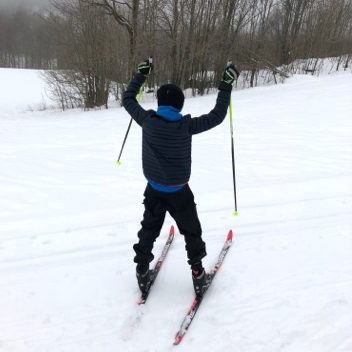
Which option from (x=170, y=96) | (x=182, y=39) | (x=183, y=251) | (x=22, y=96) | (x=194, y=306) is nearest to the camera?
(x=170, y=96)

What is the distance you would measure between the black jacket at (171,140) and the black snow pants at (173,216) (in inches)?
Answer: 4.7

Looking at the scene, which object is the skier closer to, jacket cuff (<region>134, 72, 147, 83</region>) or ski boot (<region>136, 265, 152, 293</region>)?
ski boot (<region>136, 265, 152, 293</region>)

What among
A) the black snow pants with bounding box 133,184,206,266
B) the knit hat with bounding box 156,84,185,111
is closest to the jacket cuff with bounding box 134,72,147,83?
the knit hat with bounding box 156,84,185,111

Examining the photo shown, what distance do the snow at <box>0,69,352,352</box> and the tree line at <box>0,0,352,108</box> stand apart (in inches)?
319

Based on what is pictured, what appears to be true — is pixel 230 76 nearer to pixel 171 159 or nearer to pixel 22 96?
pixel 171 159

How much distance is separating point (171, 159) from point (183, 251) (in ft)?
4.14

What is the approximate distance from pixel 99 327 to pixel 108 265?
77 centimetres

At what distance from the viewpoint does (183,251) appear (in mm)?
3535

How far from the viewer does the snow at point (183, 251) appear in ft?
8.53

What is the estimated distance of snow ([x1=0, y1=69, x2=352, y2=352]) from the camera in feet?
8.53

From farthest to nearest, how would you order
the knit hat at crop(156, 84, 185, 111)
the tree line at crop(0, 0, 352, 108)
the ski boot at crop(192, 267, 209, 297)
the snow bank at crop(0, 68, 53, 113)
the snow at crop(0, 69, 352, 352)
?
the snow bank at crop(0, 68, 53, 113) < the tree line at crop(0, 0, 352, 108) < the ski boot at crop(192, 267, 209, 297) < the snow at crop(0, 69, 352, 352) < the knit hat at crop(156, 84, 185, 111)

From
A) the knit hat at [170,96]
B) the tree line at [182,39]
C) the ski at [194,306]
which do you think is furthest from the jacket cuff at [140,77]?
the tree line at [182,39]

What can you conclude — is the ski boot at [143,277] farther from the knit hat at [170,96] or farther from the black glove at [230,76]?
the black glove at [230,76]

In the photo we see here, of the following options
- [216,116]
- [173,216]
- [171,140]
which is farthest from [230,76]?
[173,216]
